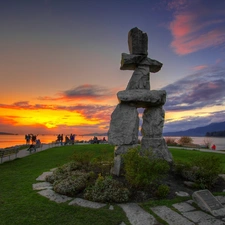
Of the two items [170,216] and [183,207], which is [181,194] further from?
[170,216]

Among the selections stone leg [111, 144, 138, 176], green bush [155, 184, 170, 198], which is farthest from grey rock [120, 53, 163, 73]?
green bush [155, 184, 170, 198]

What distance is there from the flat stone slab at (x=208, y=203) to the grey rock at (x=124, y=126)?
3584mm

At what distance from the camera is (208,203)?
5.74m

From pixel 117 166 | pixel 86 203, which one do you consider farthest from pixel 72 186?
pixel 117 166

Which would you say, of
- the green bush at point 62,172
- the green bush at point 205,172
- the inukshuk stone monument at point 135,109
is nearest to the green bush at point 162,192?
the green bush at point 205,172

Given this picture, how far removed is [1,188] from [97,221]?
15.5ft

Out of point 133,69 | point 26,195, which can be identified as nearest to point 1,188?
point 26,195

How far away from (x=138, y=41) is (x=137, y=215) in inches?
296

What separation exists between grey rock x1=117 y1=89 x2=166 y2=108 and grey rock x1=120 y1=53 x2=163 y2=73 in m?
1.39

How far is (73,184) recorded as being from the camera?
7090 mm

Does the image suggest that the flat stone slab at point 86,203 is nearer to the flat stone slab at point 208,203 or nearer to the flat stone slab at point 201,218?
the flat stone slab at point 201,218

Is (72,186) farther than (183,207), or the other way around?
(72,186)

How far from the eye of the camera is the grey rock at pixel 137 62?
959 centimetres

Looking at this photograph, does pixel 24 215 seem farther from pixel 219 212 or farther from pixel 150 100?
pixel 150 100
